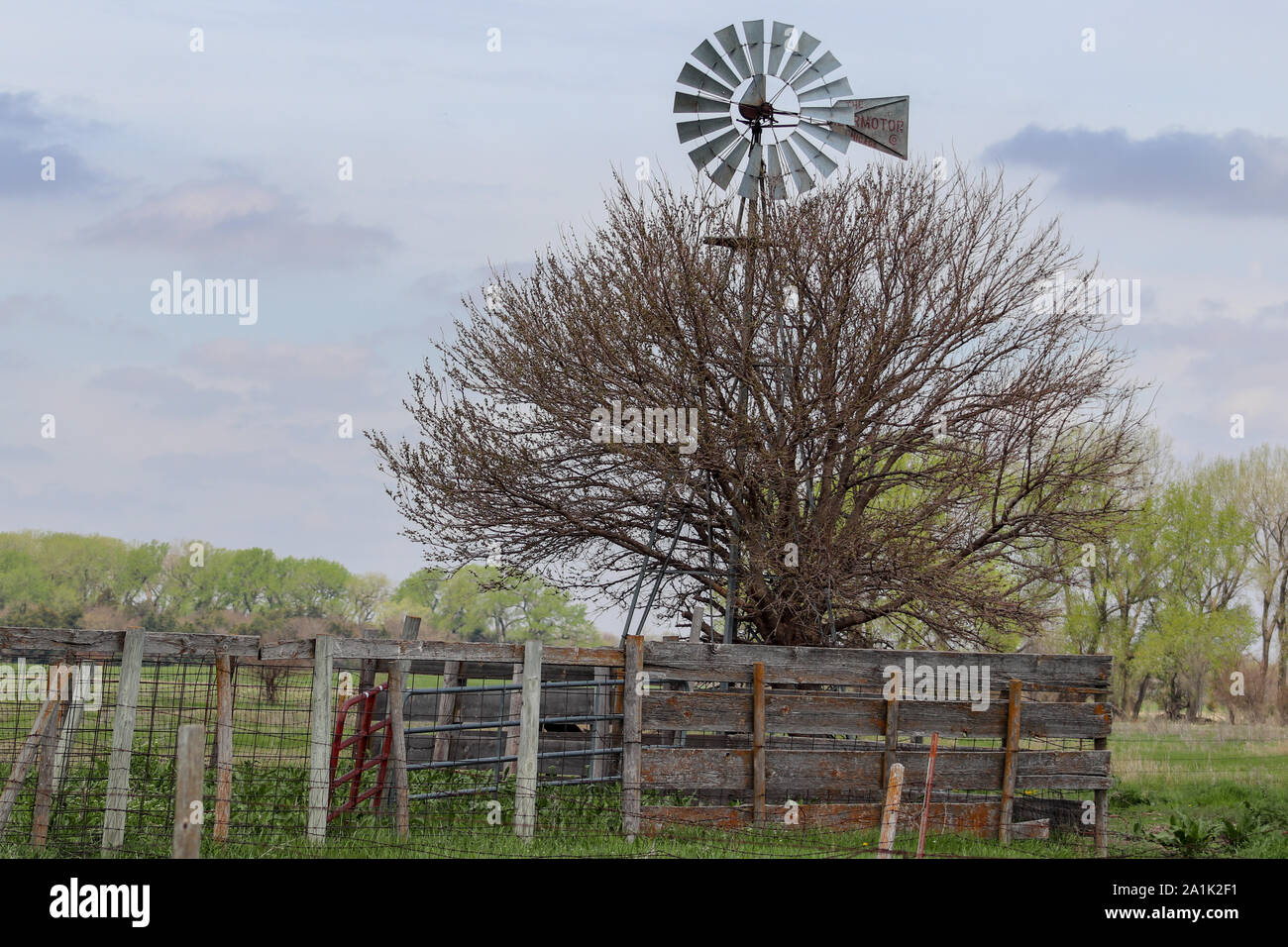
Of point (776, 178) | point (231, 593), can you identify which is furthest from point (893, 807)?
point (231, 593)

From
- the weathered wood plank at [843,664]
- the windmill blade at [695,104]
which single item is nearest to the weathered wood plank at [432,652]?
the weathered wood plank at [843,664]

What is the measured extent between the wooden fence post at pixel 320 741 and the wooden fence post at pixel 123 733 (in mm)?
1506

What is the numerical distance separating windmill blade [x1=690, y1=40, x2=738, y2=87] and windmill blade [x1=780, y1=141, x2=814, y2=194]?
145 centimetres

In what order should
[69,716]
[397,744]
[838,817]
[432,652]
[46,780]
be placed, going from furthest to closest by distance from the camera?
[838,817]
[397,744]
[69,716]
[432,652]
[46,780]

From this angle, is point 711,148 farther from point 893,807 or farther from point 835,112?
point 893,807

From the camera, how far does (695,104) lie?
19953 millimetres

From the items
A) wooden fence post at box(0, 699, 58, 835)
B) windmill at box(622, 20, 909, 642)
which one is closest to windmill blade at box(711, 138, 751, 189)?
windmill at box(622, 20, 909, 642)

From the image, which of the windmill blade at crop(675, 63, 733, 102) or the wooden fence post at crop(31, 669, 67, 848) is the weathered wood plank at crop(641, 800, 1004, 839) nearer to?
the wooden fence post at crop(31, 669, 67, 848)

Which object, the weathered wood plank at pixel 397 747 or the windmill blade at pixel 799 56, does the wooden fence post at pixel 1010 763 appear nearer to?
the weathered wood plank at pixel 397 747

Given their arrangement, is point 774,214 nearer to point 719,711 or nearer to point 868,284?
point 868,284

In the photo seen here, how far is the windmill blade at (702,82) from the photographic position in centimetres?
1984

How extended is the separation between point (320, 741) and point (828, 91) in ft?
48.7
